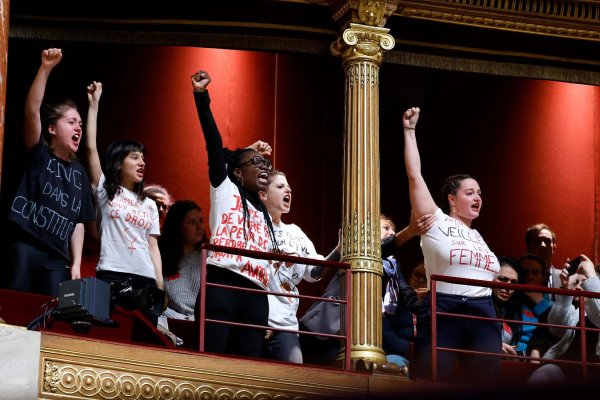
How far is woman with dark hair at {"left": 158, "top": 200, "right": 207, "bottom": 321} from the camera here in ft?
27.7

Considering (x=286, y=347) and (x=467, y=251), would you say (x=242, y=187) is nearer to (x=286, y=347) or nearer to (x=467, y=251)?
(x=286, y=347)

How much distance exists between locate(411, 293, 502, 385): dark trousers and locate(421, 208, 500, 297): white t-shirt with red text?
0.13m

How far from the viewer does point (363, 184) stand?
8.81 metres

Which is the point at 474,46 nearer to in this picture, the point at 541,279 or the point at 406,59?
the point at 406,59

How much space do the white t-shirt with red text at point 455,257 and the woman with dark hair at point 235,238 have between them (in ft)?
3.74

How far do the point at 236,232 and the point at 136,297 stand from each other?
0.92m

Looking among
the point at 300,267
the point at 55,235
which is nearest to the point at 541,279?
the point at 300,267

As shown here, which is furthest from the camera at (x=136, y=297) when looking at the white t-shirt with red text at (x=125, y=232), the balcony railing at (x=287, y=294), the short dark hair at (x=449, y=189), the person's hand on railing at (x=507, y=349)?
the person's hand on railing at (x=507, y=349)

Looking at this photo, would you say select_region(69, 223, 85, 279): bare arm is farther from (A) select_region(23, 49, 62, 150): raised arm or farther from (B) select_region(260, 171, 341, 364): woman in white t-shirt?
(B) select_region(260, 171, 341, 364): woman in white t-shirt

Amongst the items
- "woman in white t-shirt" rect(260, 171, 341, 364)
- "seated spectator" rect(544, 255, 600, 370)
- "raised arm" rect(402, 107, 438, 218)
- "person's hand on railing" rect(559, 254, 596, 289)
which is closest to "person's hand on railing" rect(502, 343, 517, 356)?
"seated spectator" rect(544, 255, 600, 370)

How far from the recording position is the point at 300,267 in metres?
8.32

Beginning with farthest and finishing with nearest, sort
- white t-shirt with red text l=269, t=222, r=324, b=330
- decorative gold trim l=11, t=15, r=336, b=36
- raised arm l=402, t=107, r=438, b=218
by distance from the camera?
decorative gold trim l=11, t=15, r=336, b=36, raised arm l=402, t=107, r=438, b=218, white t-shirt with red text l=269, t=222, r=324, b=330

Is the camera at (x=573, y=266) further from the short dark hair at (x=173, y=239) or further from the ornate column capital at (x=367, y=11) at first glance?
the short dark hair at (x=173, y=239)

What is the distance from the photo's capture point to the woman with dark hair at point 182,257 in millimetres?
8445
